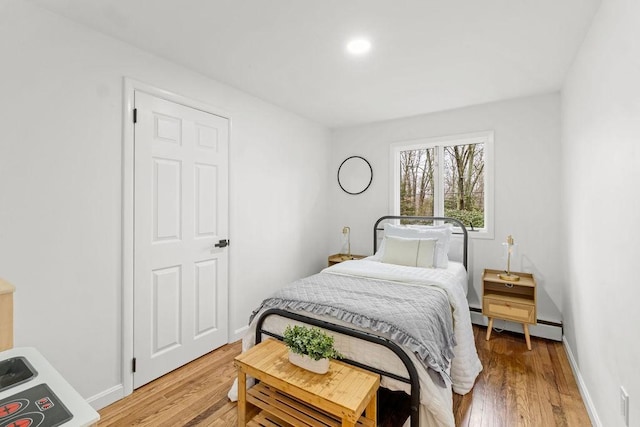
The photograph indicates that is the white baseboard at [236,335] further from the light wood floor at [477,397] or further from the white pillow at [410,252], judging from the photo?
the white pillow at [410,252]

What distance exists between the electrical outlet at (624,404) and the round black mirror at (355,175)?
10.0ft

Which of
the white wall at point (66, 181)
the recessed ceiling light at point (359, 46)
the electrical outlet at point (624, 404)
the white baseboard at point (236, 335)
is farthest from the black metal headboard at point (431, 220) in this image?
the white wall at point (66, 181)

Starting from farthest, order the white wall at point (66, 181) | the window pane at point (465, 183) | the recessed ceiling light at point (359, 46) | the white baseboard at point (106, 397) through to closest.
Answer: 1. the window pane at point (465, 183)
2. the recessed ceiling light at point (359, 46)
3. the white baseboard at point (106, 397)
4. the white wall at point (66, 181)

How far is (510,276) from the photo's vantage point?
9.91 ft

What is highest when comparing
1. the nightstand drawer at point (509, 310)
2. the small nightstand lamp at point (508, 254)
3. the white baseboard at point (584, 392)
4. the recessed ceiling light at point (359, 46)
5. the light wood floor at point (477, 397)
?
the recessed ceiling light at point (359, 46)

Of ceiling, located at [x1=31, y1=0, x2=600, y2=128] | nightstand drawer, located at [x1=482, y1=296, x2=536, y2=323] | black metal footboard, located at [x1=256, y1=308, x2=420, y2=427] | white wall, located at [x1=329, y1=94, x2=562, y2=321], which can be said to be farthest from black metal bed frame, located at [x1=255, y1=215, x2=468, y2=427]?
white wall, located at [x1=329, y1=94, x2=562, y2=321]

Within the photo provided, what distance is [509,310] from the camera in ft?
9.30

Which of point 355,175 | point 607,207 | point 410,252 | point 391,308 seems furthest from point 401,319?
point 355,175

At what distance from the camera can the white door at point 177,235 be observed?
226 centimetres

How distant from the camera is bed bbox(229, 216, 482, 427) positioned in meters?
1.59

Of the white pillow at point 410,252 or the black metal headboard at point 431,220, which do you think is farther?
the black metal headboard at point 431,220

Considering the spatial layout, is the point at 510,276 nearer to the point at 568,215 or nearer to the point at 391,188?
the point at 568,215

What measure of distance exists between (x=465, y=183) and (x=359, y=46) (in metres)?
2.18

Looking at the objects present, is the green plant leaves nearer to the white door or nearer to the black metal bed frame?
the black metal bed frame
